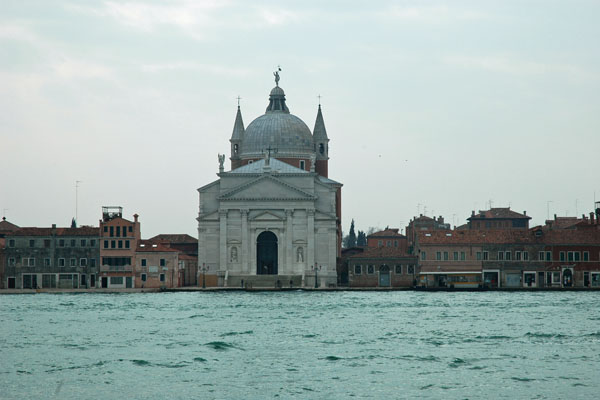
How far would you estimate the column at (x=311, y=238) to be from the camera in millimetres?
87125

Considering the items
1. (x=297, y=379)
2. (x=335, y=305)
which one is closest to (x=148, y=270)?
(x=335, y=305)

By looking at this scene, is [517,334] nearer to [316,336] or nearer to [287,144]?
[316,336]

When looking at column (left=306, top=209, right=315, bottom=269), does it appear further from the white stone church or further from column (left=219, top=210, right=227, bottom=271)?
column (left=219, top=210, right=227, bottom=271)

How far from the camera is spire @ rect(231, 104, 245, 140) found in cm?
10757

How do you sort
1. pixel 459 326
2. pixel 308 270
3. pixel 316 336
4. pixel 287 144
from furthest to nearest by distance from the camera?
pixel 287 144, pixel 308 270, pixel 459 326, pixel 316 336

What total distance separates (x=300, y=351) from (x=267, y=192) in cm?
5171

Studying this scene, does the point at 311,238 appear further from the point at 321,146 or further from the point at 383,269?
the point at 321,146

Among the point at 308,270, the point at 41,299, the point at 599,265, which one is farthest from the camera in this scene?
the point at 308,270

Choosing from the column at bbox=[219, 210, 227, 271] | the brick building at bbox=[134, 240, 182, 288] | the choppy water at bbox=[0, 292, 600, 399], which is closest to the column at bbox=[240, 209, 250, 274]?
the column at bbox=[219, 210, 227, 271]

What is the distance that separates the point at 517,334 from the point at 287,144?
2445 inches

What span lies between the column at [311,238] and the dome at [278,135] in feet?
50.2

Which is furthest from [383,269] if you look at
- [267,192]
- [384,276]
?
[267,192]

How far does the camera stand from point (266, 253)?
89.0 metres

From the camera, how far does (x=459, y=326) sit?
148 ft
